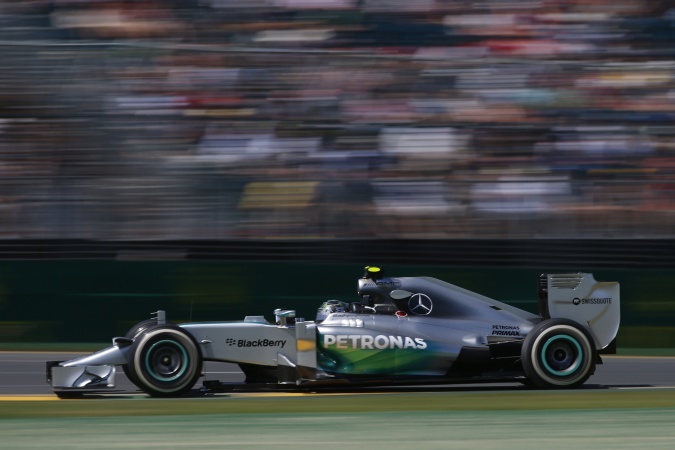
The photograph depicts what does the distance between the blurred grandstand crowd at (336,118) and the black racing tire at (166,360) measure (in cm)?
468

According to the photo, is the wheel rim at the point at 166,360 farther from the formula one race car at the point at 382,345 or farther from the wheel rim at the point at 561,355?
the wheel rim at the point at 561,355

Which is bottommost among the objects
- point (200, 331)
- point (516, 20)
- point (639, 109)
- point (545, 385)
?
point (545, 385)

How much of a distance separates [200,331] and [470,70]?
6626 millimetres

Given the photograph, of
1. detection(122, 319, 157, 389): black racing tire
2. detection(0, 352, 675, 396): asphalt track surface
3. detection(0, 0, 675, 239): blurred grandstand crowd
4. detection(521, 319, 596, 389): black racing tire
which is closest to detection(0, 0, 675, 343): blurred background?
detection(0, 0, 675, 239): blurred grandstand crowd

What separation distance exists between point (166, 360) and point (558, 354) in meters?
2.97

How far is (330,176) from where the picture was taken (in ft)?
42.4

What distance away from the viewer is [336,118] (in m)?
13.3

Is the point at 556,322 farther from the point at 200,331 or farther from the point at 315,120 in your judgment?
the point at 315,120

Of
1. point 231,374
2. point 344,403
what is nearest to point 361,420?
point 344,403

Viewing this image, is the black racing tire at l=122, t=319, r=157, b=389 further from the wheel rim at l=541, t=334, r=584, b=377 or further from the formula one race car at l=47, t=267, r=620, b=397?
the wheel rim at l=541, t=334, r=584, b=377

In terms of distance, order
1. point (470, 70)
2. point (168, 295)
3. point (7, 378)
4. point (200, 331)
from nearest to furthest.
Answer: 1. point (200, 331)
2. point (7, 378)
3. point (168, 295)
4. point (470, 70)

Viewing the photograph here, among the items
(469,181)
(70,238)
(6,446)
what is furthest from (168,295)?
(6,446)

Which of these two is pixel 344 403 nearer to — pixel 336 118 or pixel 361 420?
pixel 361 420

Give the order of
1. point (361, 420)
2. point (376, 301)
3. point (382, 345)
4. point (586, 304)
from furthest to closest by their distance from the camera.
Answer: point (586, 304), point (376, 301), point (382, 345), point (361, 420)
